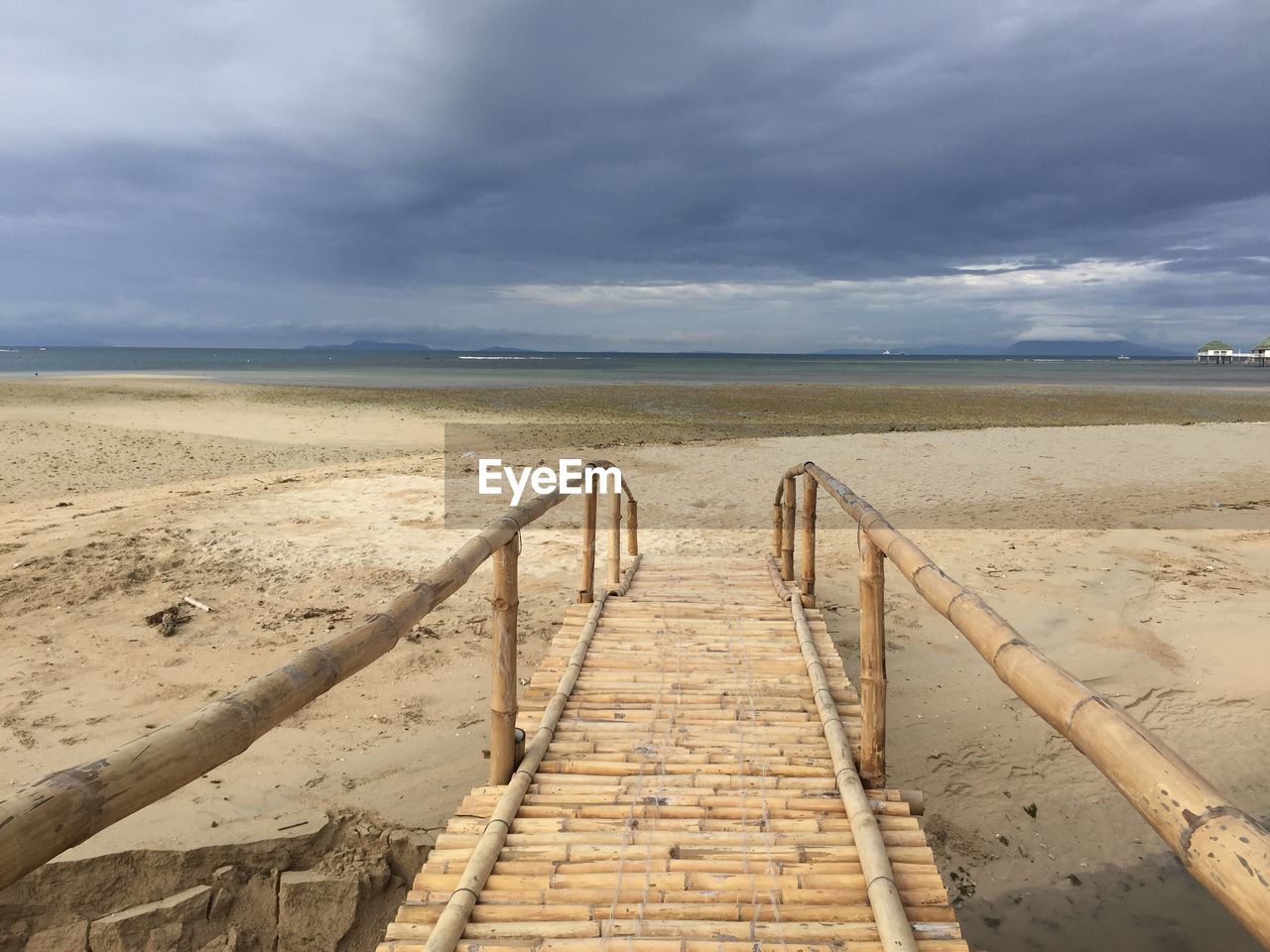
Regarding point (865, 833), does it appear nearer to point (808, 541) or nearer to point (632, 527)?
point (808, 541)

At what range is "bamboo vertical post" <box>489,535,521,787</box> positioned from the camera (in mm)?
2908

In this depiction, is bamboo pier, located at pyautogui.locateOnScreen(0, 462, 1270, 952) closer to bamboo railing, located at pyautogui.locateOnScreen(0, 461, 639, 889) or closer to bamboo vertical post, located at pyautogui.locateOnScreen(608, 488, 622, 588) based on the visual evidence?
bamboo railing, located at pyautogui.locateOnScreen(0, 461, 639, 889)

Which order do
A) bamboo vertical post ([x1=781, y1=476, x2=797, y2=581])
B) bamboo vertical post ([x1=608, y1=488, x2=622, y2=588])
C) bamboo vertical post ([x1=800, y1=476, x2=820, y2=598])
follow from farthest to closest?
bamboo vertical post ([x1=608, y1=488, x2=622, y2=588]) < bamboo vertical post ([x1=781, y1=476, x2=797, y2=581]) < bamboo vertical post ([x1=800, y1=476, x2=820, y2=598])

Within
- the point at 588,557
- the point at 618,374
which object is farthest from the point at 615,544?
the point at 618,374

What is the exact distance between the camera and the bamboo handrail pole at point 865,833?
204 cm

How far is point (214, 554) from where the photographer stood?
759 cm

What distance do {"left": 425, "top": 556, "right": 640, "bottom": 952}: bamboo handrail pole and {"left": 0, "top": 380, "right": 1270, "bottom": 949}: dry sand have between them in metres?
0.97

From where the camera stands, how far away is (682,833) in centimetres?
260

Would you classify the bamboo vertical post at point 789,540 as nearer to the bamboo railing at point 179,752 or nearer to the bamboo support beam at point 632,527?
the bamboo support beam at point 632,527

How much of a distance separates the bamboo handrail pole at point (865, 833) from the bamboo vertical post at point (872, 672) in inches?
3.4

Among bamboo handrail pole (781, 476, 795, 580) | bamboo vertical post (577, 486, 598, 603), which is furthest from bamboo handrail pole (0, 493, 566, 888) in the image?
bamboo handrail pole (781, 476, 795, 580)

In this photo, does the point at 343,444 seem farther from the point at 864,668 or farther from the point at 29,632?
the point at 864,668

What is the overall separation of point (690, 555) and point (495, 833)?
19.7ft

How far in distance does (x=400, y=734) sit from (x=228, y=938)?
1.46 m
